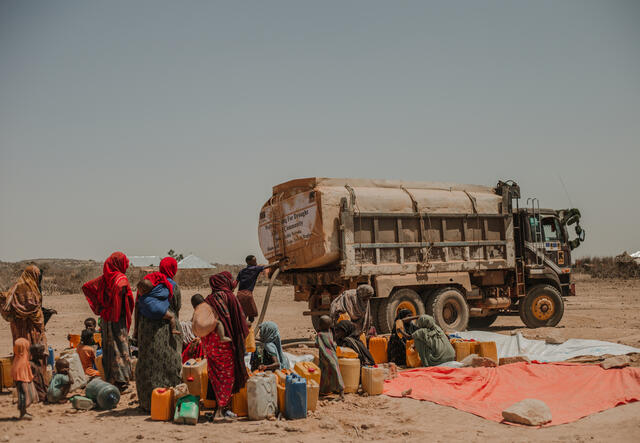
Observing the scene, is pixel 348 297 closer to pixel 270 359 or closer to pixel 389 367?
pixel 389 367

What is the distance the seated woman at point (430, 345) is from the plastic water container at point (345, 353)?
1.71 meters

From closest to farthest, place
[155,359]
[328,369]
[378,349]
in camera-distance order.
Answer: [155,359] < [328,369] < [378,349]

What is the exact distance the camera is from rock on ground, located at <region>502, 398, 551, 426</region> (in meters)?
5.70

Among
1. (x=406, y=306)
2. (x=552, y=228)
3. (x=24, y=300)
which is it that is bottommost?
(x=406, y=306)

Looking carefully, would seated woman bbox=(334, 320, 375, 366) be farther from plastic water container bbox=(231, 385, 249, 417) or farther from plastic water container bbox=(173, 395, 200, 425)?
plastic water container bbox=(173, 395, 200, 425)

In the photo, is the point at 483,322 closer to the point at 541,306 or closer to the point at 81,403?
the point at 541,306

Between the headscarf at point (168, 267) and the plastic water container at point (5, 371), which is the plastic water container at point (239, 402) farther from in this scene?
the plastic water container at point (5, 371)

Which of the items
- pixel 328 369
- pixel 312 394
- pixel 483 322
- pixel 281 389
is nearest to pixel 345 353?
pixel 328 369

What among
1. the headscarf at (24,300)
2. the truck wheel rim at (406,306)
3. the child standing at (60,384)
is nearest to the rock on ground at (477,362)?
the truck wheel rim at (406,306)

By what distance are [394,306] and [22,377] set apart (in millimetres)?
7242

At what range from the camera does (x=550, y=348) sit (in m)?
10.2

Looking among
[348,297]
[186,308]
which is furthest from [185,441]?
[186,308]

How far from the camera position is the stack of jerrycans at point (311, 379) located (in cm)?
627

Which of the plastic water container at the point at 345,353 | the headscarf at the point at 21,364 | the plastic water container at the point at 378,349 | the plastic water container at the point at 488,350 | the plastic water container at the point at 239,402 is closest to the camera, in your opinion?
the headscarf at the point at 21,364
